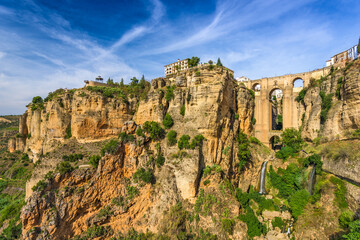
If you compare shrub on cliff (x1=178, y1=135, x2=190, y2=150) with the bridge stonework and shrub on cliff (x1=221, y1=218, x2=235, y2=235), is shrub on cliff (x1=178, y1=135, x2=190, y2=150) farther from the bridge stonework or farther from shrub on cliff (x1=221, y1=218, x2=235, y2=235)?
the bridge stonework

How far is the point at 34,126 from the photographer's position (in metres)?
31.8

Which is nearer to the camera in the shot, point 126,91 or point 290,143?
point 290,143

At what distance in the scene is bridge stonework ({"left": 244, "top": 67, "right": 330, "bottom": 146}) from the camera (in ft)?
104

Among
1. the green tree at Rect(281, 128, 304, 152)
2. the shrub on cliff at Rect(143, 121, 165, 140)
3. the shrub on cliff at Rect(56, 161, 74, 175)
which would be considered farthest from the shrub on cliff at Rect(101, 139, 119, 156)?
the green tree at Rect(281, 128, 304, 152)


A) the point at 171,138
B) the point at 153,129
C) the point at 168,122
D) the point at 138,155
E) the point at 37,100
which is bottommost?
the point at 138,155

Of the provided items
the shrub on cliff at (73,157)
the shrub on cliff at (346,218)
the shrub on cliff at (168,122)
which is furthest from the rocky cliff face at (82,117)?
the shrub on cliff at (346,218)

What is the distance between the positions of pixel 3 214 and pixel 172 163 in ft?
71.4

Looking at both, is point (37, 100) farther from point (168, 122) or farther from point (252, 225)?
point (252, 225)

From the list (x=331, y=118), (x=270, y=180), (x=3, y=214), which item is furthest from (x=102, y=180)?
(x=331, y=118)

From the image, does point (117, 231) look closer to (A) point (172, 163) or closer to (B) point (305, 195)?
(A) point (172, 163)

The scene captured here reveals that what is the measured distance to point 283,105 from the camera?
3284 centimetres

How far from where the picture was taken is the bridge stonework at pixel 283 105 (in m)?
31.6

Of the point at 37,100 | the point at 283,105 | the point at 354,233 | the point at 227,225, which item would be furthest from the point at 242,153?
the point at 37,100

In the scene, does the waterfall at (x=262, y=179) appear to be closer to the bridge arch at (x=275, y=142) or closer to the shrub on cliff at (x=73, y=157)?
the bridge arch at (x=275, y=142)
